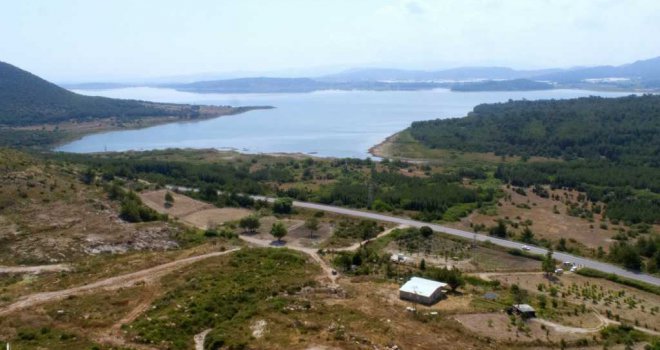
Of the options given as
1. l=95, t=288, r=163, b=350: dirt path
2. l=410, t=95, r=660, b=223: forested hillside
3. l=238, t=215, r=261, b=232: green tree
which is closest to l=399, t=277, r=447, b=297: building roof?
l=95, t=288, r=163, b=350: dirt path

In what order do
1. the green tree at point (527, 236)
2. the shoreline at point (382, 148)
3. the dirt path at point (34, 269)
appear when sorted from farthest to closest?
the shoreline at point (382, 148) → the green tree at point (527, 236) → the dirt path at point (34, 269)

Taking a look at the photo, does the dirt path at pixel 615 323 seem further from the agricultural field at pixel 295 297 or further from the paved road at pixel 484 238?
the paved road at pixel 484 238

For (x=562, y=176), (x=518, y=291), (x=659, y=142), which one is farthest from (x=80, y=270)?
(x=659, y=142)

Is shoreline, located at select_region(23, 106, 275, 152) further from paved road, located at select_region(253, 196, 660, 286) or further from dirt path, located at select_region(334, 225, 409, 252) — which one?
dirt path, located at select_region(334, 225, 409, 252)

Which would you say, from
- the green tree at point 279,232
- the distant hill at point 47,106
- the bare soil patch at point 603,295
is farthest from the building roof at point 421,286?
the distant hill at point 47,106

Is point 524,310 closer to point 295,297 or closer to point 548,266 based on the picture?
point 548,266

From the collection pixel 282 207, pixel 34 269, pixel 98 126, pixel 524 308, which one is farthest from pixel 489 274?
pixel 98 126
